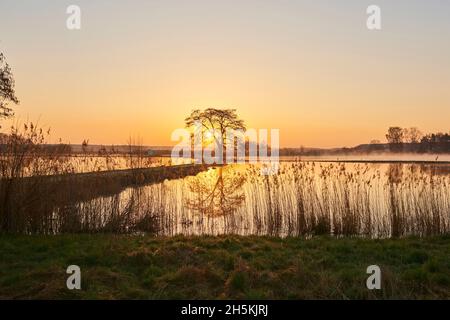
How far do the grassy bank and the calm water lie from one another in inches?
55.7

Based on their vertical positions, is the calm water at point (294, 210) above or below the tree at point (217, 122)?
below

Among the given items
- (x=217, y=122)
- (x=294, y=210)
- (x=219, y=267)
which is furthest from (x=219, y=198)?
(x=217, y=122)

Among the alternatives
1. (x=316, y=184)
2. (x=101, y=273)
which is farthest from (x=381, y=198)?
(x=101, y=273)

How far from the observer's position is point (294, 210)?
9.17m

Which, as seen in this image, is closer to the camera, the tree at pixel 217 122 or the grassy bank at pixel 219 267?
the grassy bank at pixel 219 267

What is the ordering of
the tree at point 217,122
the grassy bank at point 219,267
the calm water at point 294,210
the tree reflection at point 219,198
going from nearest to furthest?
1. the grassy bank at point 219,267
2. the calm water at point 294,210
3. the tree reflection at point 219,198
4. the tree at point 217,122

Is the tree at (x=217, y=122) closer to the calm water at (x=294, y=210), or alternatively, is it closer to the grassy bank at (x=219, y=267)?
the calm water at (x=294, y=210)

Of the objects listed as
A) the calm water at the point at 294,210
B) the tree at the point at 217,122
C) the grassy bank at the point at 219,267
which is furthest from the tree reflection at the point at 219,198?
the tree at the point at 217,122

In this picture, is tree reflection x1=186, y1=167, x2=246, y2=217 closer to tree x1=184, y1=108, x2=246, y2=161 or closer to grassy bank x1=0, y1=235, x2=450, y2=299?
grassy bank x1=0, y1=235, x2=450, y2=299

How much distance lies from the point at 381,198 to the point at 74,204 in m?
7.79

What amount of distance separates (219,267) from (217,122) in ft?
87.9

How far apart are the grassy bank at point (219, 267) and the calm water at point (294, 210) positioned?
141 cm

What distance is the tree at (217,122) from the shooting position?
31.0m
